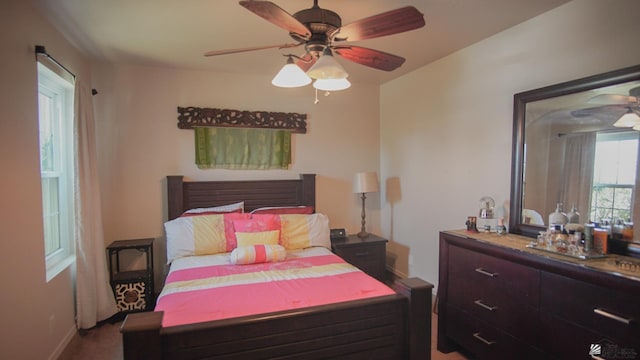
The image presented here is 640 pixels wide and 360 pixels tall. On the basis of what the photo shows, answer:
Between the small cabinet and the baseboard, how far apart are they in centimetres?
40

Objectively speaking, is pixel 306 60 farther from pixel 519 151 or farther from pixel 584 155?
pixel 584 155

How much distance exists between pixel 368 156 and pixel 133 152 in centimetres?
271

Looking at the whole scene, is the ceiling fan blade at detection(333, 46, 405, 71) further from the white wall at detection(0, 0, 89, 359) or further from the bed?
the white wall at detection(0, 0, 89, 359)

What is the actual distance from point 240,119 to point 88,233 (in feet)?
5.87

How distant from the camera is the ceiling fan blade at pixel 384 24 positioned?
4.86ft

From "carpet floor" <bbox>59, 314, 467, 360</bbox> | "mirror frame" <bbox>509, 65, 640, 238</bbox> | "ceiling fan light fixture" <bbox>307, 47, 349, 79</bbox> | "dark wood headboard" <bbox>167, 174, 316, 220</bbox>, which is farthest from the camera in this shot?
"dark wood headboard" <bbox>167, 174, 316, 220</bbox>

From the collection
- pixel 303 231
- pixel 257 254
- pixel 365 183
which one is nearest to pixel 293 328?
pixel 257 254

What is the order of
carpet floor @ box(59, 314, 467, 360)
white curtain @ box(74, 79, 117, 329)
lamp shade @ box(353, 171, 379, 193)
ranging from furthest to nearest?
lamp shade @ box(353, 171, 379, 193) → white curtain @ box(74, 79, 117, 329) → carpet floor @ box(59, 314, 467, 360)

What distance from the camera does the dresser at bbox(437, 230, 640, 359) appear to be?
5.01 feet

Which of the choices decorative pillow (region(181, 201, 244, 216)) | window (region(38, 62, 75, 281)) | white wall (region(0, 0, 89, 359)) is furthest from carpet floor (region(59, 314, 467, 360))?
decorative pillow (region(181, 201, 244, 216))

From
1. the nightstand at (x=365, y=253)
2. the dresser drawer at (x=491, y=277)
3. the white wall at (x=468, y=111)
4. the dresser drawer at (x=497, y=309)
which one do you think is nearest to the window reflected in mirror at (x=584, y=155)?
the white wall at (x=468, y=111)

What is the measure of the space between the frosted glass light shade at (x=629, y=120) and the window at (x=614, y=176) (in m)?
0.05

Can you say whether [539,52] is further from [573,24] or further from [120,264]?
[120,264]

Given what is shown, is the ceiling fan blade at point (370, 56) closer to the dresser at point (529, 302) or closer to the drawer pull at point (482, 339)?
the dresser at point (529, 302)
